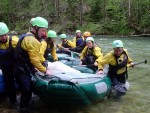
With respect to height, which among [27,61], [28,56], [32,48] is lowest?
[27,61]

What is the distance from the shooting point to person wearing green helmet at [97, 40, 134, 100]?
6.52 m

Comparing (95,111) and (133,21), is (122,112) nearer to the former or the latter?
(95,111)

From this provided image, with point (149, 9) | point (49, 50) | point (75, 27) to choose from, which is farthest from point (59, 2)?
point (49, 50)

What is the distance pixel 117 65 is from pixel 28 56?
2.15 metres

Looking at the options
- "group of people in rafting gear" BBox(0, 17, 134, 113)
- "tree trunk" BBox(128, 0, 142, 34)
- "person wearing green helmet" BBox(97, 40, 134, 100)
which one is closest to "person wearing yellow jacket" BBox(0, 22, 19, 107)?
"group of people in rafting gear" BBox(0, 17, 134, 113)

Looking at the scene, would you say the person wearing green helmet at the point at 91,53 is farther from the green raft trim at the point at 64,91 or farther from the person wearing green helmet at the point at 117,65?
the green raft trim at the point at 64,91

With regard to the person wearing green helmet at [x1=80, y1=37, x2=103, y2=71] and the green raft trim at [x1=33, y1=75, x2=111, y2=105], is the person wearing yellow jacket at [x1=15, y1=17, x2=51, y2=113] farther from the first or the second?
the person wearing green helmet at [x1=80, y1=37, x2=103, y2=71]

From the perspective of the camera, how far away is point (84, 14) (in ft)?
132

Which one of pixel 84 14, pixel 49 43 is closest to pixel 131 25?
pixel 84 14

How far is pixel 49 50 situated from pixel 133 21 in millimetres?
25241

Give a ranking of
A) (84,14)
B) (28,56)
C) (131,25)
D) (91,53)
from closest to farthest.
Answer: (28,56), (91,53), (131,25), (84,14)

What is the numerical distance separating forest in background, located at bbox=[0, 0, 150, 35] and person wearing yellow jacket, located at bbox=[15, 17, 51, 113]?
24.6 metres

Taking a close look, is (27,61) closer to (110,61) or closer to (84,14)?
(110,61)

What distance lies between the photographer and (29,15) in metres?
46.1
